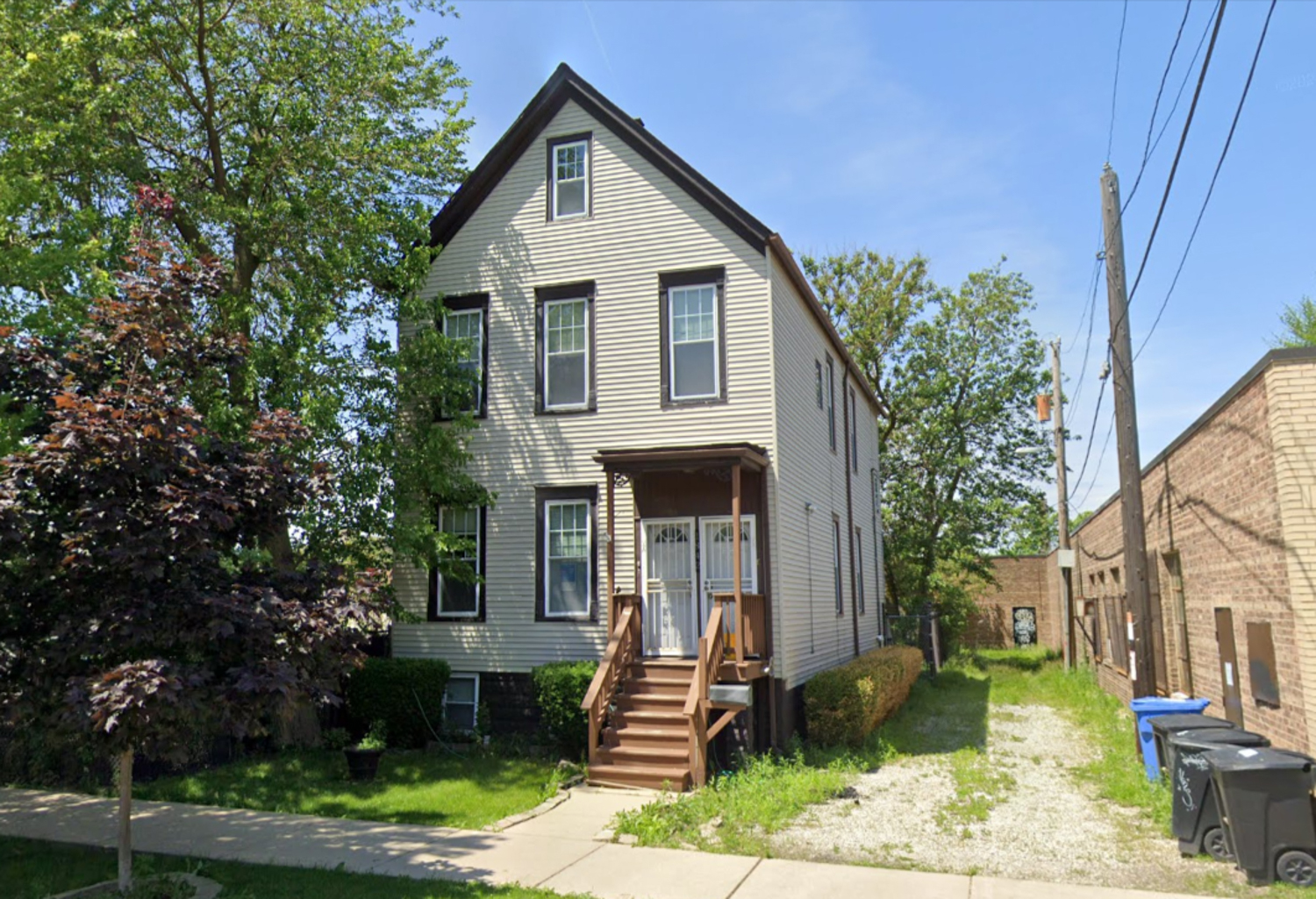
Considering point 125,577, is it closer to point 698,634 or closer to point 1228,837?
point 698,634

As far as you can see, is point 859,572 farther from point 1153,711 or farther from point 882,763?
point 1153,711

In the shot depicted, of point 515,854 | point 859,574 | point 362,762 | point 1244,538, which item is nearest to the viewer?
point 515,854

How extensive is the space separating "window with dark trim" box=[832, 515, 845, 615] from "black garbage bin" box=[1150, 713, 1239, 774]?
8.26 m

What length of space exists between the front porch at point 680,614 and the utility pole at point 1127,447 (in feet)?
15.8

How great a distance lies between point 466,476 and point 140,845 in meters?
7.12

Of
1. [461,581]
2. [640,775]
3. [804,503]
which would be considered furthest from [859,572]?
[640,775]

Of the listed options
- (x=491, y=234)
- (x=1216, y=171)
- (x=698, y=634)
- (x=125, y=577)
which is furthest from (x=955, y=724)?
(x=125, y=577)

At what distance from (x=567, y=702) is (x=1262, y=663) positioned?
27.9 ft

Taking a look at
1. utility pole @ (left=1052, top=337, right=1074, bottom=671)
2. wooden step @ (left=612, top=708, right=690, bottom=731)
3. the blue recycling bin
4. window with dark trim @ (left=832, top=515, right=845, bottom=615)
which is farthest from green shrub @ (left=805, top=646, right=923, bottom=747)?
utility pole @ (left=1052, top=337, right=1074, bottom=671)

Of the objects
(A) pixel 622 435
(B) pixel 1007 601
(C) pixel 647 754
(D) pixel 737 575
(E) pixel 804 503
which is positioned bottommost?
(C) pixel 647 754

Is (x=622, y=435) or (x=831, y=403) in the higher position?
(x=831, y=403)

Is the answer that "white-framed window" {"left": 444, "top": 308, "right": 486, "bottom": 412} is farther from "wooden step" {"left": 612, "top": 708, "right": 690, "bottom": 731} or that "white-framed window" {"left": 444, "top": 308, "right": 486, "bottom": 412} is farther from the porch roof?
"wooden step" {"left": 612, "top": 708, "right": 690, "bottom": 731}

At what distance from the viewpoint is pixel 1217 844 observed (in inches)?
328

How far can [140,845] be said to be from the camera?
9.52 meters
